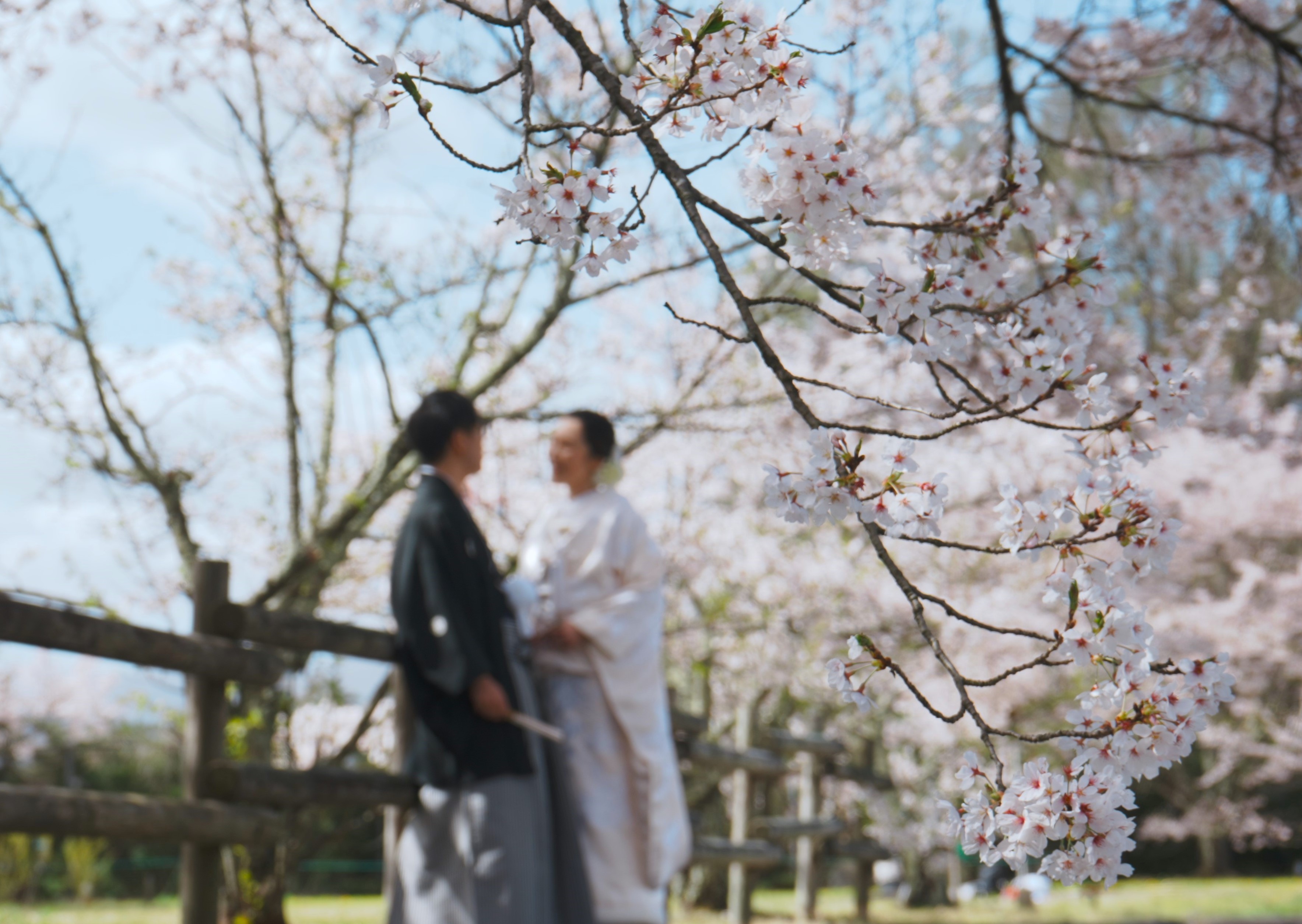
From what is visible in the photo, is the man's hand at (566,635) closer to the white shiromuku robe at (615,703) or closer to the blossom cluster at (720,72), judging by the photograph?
the white shiromuku robe at (615,703)

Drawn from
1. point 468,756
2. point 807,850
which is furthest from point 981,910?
point 468,756

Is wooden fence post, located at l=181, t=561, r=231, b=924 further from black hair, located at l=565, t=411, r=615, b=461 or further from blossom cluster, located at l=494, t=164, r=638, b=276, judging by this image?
blossom cluster, located at l=494, t=164, r=638, b=276

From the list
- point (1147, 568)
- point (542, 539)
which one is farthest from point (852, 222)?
point (542, 539)

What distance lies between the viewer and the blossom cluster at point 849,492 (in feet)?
3.56

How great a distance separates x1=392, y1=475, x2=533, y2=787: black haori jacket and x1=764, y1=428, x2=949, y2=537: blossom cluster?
5.59 feet

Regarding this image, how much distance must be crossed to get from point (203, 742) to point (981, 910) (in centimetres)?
591

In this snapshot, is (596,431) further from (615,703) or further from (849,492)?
(849,492)

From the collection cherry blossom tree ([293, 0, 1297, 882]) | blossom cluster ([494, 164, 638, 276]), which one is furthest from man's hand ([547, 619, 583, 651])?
blossom cluster ([494, 164, 638, 276])

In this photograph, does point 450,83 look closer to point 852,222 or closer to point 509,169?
point 509,169

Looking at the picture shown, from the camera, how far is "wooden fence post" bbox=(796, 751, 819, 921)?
5.96 m

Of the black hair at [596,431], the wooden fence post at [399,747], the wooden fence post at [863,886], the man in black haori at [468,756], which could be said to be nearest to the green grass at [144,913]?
the wooden fence post at [399,747]

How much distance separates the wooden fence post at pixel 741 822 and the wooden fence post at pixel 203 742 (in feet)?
9.26

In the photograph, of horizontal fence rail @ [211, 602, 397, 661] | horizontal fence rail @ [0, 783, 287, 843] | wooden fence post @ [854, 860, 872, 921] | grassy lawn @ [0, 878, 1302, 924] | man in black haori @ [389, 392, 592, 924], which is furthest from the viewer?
wooden fence post @ [854, 860, 872, 921]

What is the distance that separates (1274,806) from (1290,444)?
21.6ft
